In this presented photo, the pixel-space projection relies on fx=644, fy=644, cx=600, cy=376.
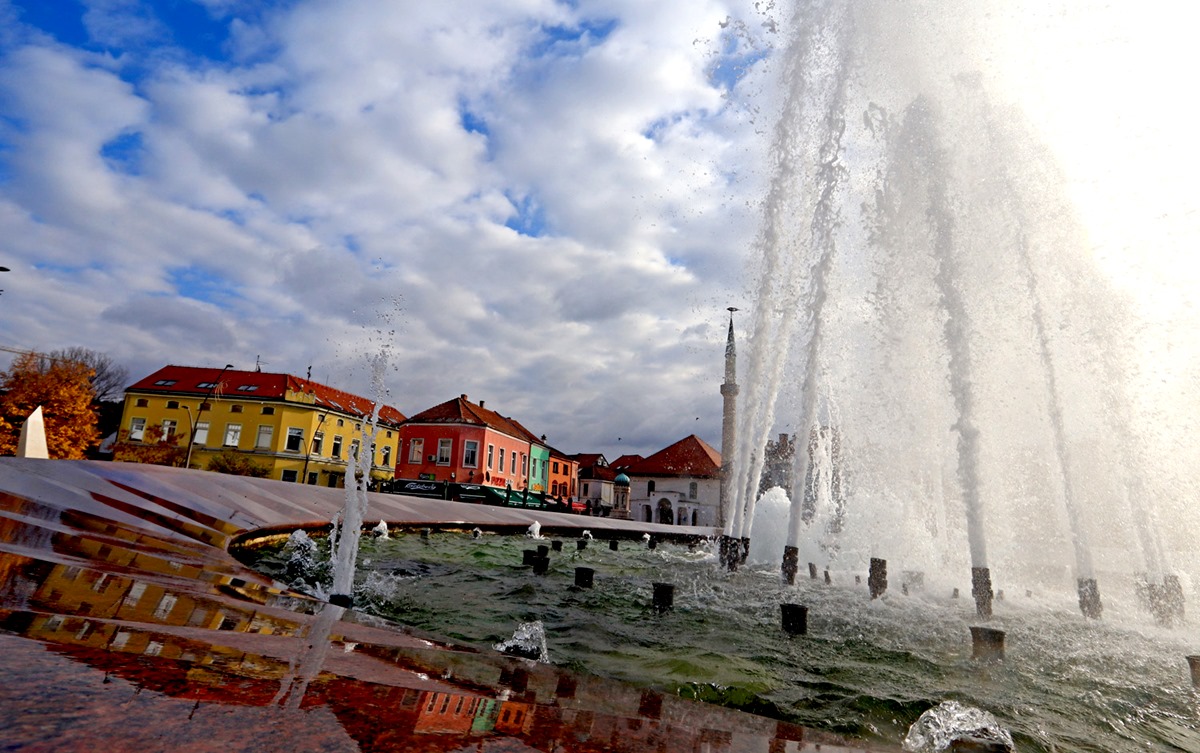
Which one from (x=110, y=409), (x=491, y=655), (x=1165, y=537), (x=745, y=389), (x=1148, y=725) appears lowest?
(x=1148, y=725)

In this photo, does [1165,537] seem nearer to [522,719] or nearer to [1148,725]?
[1148,725]

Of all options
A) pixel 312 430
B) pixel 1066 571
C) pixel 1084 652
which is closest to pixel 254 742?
pixel 1084 652

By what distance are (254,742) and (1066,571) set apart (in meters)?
23.6

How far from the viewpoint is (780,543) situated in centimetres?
1720

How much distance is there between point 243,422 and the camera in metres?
41.8

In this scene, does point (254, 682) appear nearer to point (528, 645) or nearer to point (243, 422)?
point (528, 645)

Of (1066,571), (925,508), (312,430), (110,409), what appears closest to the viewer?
(925,508)

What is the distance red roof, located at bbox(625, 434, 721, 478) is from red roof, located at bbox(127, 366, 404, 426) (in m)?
25.4

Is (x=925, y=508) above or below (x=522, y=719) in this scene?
above

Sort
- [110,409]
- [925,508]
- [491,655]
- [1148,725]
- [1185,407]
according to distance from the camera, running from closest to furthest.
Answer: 1. [491,655]
2. [1148,725]
3. [1185,407]
4. [925,508]
5. [110,409]

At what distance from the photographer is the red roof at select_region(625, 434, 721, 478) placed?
185 feet

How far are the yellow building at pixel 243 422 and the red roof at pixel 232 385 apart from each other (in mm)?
58

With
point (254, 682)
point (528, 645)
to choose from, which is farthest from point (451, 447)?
point (254, 682)

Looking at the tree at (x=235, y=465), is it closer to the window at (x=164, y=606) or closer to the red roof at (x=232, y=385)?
the red roof at (x=232, y=385)
